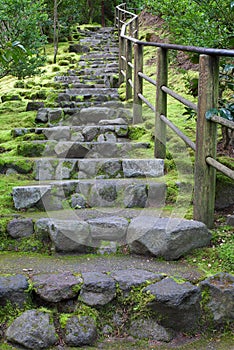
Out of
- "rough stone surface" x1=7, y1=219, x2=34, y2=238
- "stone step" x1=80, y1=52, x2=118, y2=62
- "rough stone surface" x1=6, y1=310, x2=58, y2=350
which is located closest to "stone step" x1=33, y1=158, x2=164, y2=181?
"rough stone surface" x1=7, y1=219, x2=34, y2=238

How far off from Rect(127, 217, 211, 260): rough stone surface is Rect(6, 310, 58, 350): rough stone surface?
84 centimetres

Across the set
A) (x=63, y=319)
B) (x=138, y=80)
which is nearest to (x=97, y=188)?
(x=63, y=319)

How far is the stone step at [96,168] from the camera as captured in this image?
4000 millimetres

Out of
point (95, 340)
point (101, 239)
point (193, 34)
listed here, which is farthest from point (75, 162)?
point (95, 340)

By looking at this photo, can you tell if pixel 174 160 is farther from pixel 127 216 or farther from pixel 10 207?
pixel 10 207

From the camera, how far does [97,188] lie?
142 inches

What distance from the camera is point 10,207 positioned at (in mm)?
3445

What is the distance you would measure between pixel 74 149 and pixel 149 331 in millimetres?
2358

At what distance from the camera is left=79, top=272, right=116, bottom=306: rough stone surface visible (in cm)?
245

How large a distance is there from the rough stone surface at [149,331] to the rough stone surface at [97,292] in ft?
0.66

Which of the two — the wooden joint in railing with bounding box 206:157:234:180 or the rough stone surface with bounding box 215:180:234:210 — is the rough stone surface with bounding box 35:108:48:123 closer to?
the rough stone surface with bounding box 215:180:234:210

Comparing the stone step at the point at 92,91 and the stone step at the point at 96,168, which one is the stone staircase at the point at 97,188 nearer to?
the stone step at the point at 96,168

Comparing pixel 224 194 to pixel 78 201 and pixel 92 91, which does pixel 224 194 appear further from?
pixel 92 91

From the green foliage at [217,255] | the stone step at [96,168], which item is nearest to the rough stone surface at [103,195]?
the stone step at [96,168]
